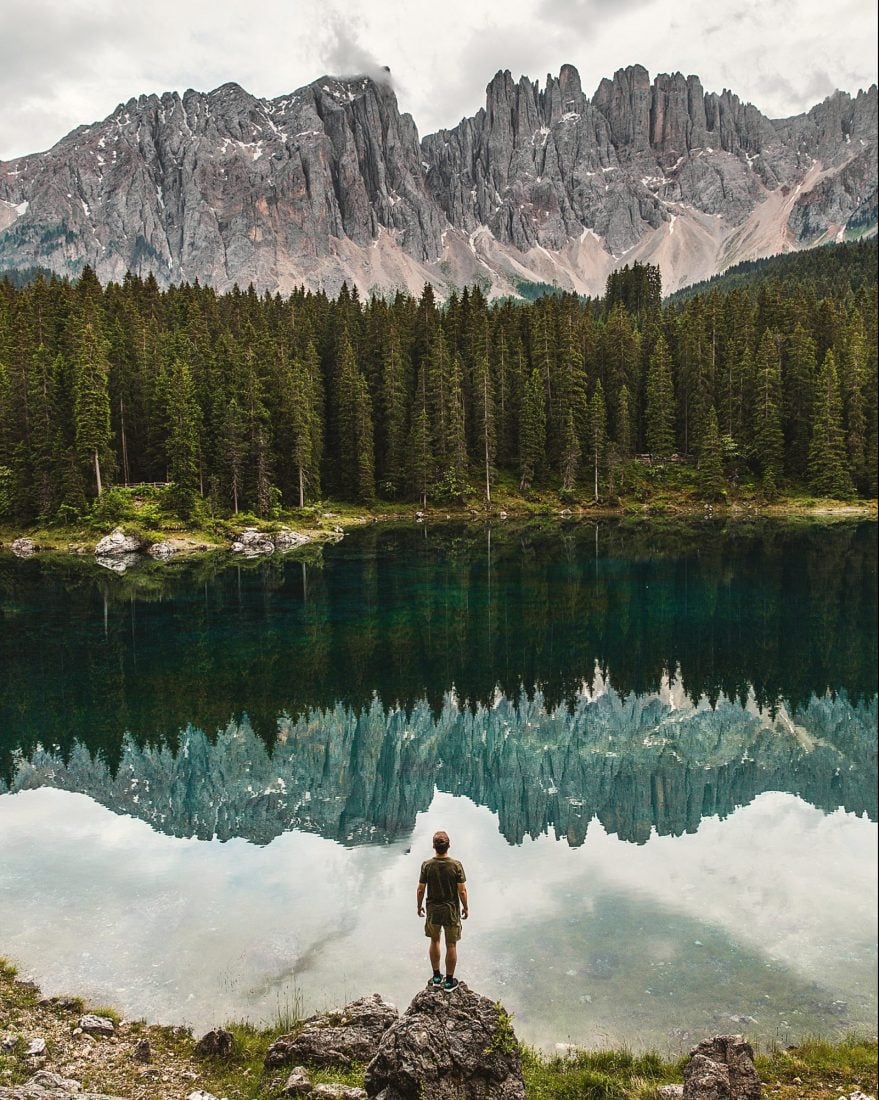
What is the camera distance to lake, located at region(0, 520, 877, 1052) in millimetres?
12961

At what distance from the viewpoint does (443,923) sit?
35.3 feet

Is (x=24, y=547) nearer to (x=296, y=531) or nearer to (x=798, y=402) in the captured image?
(x=296, y=531)

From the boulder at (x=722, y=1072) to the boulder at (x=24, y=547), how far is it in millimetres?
72264

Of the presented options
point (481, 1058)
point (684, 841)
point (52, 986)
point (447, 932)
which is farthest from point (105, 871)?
point (684, 841)

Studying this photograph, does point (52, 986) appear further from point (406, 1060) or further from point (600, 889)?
point (600, 889)

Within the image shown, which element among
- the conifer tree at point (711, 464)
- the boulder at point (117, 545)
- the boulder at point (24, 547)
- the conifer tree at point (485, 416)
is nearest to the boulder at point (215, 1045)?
the boulder at point (117, 545)

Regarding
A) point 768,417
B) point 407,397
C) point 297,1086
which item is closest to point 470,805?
point 297,1086

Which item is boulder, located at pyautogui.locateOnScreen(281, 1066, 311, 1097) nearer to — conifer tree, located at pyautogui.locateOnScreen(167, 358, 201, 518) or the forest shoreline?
the forest shoreline

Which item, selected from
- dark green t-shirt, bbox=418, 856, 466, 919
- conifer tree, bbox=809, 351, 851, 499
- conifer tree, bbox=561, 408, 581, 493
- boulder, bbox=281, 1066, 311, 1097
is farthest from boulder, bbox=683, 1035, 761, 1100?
conifer tree, bbox=561, 408, 581, 493

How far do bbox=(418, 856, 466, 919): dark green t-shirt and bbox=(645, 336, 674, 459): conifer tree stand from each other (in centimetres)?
9745

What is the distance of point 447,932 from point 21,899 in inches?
400

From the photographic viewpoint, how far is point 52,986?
12680 mm

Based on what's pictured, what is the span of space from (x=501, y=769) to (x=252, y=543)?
5615 centimetres

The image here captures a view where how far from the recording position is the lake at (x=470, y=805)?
12961 millimetres
